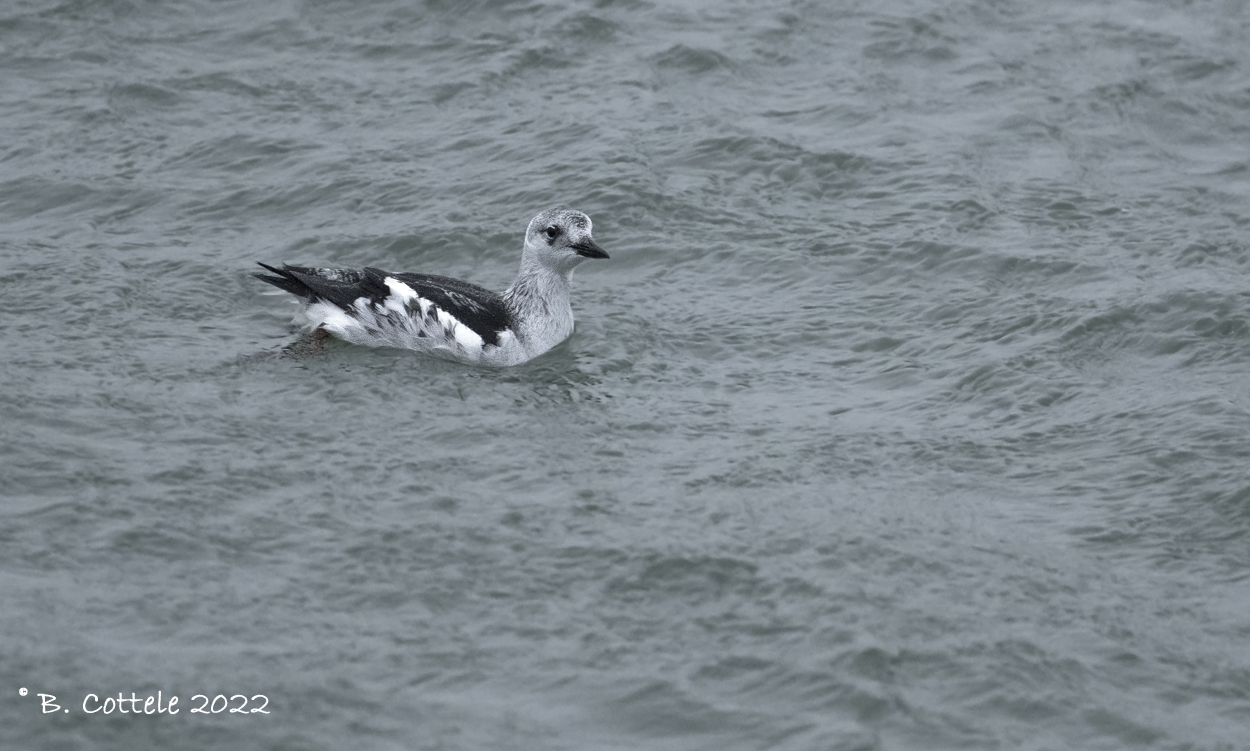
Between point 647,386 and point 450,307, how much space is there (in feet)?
5.29

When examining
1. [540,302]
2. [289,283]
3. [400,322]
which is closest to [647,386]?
[540,302]

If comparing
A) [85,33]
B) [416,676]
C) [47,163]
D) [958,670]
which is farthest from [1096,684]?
[85,33]

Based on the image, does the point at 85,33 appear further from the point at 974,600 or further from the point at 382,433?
the point at 974,600

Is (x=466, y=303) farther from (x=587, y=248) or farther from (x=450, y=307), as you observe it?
(x=587, y=248)

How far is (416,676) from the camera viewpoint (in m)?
8.15

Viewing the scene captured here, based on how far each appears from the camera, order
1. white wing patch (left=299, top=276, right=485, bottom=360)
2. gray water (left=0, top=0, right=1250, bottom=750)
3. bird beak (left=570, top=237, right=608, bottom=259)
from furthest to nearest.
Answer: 1. bird beak (left=570, top=237, right=608, bottom=259)
2. white wing patch (left=299, top=276, right=485, bottom=360)
3. gray water (left=0, top=0, right=1250, bottom=750)

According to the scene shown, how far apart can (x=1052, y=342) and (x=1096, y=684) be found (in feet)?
14.6

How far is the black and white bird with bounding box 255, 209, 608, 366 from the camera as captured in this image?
12.1 meters

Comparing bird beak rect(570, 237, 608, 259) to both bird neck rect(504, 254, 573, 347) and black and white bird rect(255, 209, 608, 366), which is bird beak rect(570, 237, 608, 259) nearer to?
black and white bird rect(255, 209, 608, 366)

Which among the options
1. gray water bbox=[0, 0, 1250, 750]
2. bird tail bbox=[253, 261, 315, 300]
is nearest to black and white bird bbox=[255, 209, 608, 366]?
bird tail bbox=[253, 261, 315, 300]

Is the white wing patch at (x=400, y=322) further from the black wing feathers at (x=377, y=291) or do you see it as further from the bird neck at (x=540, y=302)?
the bird neck at (x=540, y=302)

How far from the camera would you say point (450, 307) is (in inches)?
479

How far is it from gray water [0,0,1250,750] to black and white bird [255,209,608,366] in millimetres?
207

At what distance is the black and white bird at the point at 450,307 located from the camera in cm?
1215
